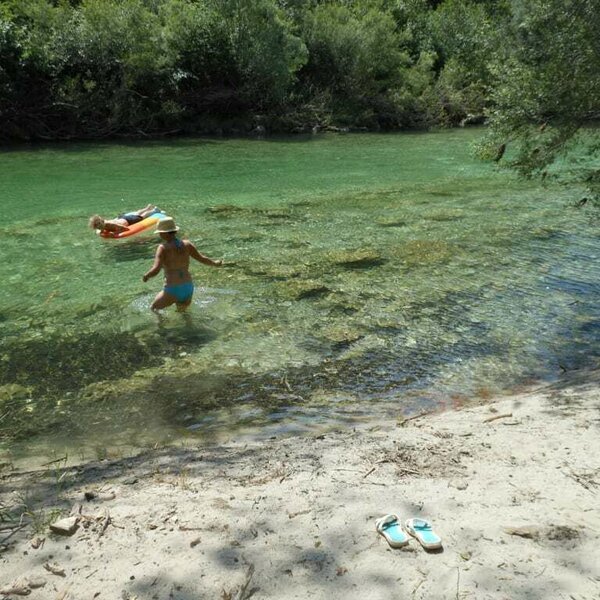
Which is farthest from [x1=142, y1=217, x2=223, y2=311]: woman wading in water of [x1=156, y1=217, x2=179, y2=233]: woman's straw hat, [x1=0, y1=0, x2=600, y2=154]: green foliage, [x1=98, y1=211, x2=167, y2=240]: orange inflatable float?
[x1=0, y1=0, x2=600, y2=154]: green foliage

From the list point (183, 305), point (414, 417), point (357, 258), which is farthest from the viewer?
point (357, 258)

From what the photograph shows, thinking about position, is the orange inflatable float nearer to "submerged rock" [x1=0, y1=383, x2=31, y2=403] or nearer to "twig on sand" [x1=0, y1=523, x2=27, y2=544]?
"submerged rock" [x1=0, y1=383, x2=31, y2=403]

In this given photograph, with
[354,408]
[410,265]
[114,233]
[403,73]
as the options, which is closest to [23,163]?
[114,233]

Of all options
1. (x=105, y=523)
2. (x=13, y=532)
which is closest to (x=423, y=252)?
(x=105, y=523)

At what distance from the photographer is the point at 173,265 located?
7391 mm

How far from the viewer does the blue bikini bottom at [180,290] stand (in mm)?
7538

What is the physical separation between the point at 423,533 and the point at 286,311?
5175 mm

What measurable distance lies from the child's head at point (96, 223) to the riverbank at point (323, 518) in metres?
6.27

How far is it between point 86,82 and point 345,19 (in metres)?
16.3

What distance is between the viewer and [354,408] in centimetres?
583

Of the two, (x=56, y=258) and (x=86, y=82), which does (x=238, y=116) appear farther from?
(x=56, y=258)

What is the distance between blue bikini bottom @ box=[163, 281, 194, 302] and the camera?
7538mm

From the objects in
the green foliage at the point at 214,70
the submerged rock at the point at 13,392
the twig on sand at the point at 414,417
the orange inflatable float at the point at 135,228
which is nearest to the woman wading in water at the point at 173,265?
the submerged rock at the point at 13,392

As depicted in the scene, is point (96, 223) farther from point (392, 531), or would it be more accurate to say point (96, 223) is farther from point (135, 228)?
point (392, 531)
